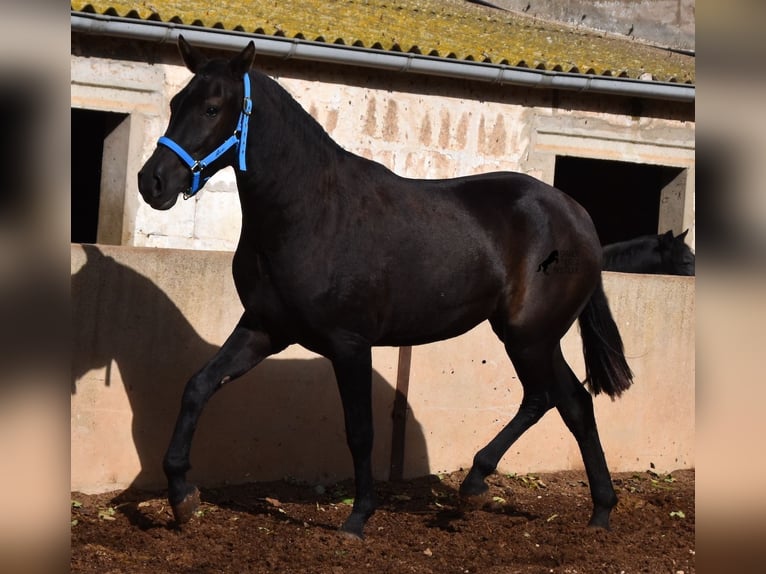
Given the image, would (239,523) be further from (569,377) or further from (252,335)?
(569,377)

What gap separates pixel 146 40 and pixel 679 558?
707cm

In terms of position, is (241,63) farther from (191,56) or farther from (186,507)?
(186,507)

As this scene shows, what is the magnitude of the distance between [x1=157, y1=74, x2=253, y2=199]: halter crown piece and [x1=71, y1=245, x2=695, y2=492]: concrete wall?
4.57 ft

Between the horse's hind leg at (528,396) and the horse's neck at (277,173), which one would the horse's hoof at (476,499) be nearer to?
the horse's hind leg at (528,396)

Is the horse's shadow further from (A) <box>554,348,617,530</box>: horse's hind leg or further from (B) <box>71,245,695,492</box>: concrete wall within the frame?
(A) <box>554,348,617,530</box>: horse's hind leg

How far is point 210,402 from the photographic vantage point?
5859 millimetres

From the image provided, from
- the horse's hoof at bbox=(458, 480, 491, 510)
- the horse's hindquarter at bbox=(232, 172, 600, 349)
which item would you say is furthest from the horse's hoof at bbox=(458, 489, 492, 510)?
the horse's hindquarter at bbox=(232, 172, 600, 349)

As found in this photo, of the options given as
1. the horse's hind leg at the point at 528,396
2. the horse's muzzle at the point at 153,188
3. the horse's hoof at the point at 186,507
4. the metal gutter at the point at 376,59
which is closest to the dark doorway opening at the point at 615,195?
the metal gutter at the point at 376,59

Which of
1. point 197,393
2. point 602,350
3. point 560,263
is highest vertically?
point 560,263

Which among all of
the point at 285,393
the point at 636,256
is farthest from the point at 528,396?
the point at 636,256

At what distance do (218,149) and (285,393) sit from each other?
2.11 metres

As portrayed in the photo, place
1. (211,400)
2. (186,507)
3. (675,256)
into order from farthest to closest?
1. (675,256)
2. (211,400)
3. (186,507)

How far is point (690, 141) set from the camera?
39.0 ft

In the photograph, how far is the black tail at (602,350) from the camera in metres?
5.84
